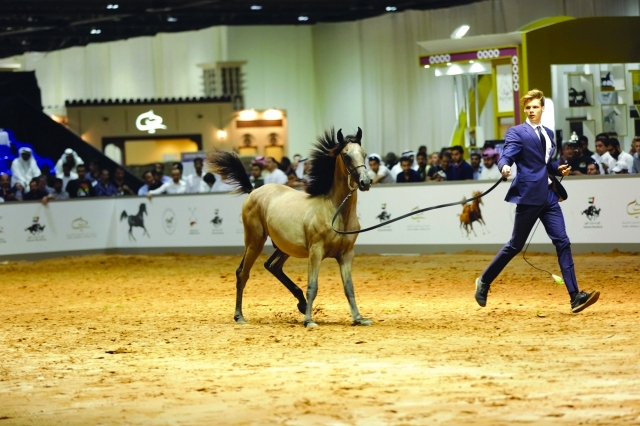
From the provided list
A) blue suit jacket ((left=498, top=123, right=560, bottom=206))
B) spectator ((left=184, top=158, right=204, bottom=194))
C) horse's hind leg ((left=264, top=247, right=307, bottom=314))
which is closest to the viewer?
blue suit jacket ((left=498, top=123, right=560, bottom=206))

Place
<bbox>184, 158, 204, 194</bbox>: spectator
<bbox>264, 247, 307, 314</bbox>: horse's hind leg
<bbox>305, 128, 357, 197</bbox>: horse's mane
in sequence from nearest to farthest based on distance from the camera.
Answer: <bbox>305, 128, 357, 197</bbox>: horse's mane
<bbox>264, 247, 307, 314</bbox>: horse's hind leg
<bbox>184, 158, 204, 194</bbox>: spectator

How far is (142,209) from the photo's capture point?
80.0 ft

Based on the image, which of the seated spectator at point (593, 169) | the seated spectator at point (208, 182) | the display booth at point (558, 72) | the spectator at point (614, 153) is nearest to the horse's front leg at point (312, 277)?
the seated spectator at point (593, 169)

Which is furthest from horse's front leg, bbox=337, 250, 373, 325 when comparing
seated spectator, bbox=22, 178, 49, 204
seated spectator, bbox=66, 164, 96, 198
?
seated spectator, bbox=66, 164, 96, 198

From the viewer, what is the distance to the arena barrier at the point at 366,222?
758 inches

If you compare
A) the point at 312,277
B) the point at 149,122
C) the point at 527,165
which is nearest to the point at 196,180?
the point at 312,277

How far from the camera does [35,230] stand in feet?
78.4

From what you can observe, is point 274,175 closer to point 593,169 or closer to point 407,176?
point 407,176

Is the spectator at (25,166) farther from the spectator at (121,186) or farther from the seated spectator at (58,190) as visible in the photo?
the seated spectator at (58,190)

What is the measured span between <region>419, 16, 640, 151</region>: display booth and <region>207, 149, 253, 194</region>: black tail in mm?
11975

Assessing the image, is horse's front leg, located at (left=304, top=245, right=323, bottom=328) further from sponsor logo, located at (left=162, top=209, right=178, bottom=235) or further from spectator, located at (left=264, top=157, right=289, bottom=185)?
sponsor logo, located at (left=162, top=209, right=178, bottom=235)

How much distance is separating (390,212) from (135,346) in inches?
448

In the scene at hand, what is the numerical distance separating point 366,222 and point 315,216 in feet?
33.5

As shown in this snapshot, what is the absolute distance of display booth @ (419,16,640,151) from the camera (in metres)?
24.0
